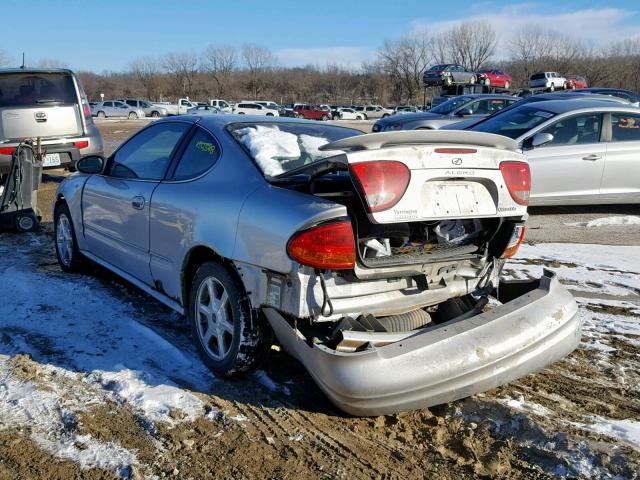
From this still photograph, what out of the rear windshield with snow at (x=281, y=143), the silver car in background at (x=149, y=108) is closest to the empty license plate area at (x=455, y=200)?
the rear windshield with snow at (x=281, y=143)

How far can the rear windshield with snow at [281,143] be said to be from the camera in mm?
3621

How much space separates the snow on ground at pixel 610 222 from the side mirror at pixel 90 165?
5.76m

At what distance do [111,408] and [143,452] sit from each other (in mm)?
468

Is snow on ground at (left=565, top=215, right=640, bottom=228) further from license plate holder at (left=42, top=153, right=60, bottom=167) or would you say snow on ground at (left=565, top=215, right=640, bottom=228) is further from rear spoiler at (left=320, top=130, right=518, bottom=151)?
license plate holder at (left=42, top=153, right=60, bottom=167)

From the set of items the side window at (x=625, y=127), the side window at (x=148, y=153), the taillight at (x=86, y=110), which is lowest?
the side window at (x=148, y=153)

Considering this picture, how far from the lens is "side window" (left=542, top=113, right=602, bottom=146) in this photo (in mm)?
8391

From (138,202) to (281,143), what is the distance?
1146mm

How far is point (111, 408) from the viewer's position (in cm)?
325

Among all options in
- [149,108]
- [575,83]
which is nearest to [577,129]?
[575,83]

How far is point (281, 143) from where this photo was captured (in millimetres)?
3850

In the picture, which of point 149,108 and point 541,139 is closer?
point 541,139

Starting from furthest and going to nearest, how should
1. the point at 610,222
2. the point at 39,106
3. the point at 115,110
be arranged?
1. the point at 115,110
2. the point at 39,106
3. the point at 610,222

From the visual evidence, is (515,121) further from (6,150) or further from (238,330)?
(6,150)

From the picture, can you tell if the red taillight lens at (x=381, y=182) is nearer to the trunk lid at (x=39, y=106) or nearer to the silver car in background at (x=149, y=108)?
the trunk lid at (x=39, y=106)
